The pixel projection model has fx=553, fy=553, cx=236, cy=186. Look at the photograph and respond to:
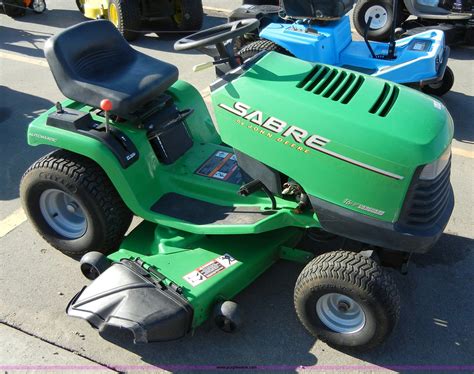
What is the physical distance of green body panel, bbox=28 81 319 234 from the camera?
2.78 m

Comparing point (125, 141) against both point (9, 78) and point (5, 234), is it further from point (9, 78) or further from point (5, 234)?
point (9, 78)

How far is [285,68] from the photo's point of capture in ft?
9.30

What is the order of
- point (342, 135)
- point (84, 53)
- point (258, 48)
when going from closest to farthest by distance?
1. point (342, 135)
2. point (84, 53)
3. point (258, 48)

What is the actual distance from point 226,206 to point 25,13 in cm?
677

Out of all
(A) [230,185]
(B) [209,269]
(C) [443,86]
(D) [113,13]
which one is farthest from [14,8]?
(B) [209,269]

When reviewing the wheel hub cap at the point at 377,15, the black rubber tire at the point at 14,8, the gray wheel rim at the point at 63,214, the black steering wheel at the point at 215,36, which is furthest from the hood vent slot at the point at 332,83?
the black rubber tire at the point at 14,8

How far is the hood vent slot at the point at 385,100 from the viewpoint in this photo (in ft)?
8.37

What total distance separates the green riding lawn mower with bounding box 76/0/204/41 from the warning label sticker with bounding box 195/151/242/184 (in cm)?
428

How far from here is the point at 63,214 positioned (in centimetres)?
341

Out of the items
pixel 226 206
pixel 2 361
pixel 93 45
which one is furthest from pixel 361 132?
pixel 2 361

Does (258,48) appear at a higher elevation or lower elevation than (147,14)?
higher

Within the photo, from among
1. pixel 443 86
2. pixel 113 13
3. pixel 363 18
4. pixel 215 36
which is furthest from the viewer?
pixel 113 13

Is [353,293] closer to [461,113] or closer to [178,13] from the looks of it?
[461,113]

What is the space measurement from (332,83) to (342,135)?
1.31ft
